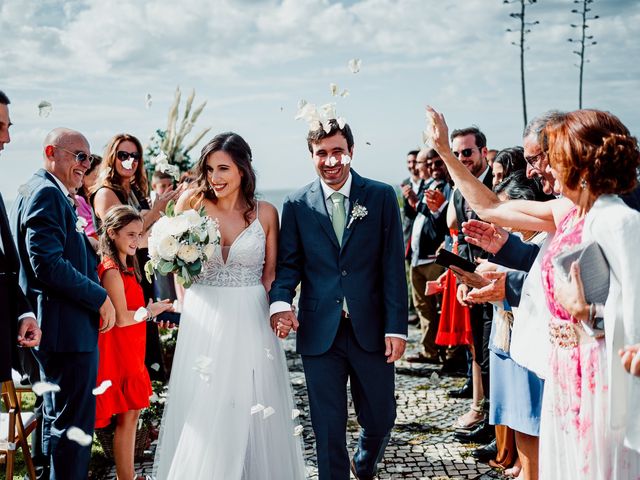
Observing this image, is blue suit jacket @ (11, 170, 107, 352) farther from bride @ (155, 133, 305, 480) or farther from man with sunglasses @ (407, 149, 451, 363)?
man with sunglasses @ (407, 149, 451, 363)

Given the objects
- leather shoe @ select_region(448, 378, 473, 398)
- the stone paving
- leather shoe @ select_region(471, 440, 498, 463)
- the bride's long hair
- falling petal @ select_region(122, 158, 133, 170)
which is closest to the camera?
the bride's long hair

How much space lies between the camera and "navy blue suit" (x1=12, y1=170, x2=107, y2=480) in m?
3.79

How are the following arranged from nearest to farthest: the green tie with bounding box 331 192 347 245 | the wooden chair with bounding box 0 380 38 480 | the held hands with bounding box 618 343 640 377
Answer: the held hands with bounding box 618 343 640 377 < the wooden chair with bounding box 0 380 38 480 < the green tie with bounding box 331 192 347 245

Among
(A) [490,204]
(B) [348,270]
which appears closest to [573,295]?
(A) [490,204]

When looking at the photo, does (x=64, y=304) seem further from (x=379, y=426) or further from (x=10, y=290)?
(x=379, y=426)

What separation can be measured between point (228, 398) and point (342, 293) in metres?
0.97

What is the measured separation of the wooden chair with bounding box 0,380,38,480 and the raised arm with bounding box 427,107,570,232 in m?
2.85

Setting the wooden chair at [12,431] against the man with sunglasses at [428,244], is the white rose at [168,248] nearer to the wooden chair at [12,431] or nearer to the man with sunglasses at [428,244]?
the wooden chair at [12,431]

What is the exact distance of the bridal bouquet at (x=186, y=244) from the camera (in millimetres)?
3879

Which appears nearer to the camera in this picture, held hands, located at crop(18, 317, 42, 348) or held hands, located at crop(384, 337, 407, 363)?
held hands, located at crop(18, 317, 42, 348)

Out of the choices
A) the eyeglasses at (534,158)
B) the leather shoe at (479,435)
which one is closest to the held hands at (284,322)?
the eyeglasses at (534,158)

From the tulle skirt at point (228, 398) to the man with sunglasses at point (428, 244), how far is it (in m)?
3.60

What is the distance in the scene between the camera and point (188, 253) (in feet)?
12.7

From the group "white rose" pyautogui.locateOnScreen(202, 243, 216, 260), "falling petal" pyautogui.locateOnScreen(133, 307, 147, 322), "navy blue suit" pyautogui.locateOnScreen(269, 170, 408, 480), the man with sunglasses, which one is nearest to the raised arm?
"navy blue suit" pyautogui.locateOnScreen(269, 170, 408, 480)
